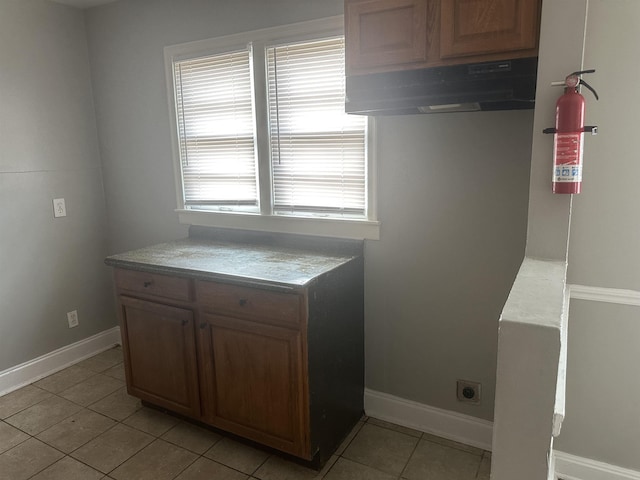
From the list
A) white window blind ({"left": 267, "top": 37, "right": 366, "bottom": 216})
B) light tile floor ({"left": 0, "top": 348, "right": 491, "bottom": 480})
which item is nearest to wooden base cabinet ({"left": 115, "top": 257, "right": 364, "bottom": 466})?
light tile floor ({"left": 0, "top": 348, "right": 491, "bottom": 480})

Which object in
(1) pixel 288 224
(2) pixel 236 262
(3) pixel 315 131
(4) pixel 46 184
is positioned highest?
(3) pixel 315 131

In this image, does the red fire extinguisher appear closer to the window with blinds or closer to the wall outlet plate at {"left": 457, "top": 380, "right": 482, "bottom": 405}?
the window with blinds

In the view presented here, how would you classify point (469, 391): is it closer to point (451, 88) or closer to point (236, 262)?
point (236, 262)

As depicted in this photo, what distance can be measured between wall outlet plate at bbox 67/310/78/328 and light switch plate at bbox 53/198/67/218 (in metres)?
0.73

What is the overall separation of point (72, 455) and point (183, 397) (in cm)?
60

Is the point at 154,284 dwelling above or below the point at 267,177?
below

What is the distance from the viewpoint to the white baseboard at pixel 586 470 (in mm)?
1935

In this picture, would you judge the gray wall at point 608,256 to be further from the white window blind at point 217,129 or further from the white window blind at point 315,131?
the white window blind at point 217,129

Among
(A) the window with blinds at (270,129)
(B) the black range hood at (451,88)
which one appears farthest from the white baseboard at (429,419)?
(B) the black range hood at (451,88)

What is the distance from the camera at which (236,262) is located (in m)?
2.33

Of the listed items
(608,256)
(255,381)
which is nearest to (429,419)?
(255,381)

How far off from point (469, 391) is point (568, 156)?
4.53ft

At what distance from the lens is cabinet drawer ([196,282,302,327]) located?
6.47 ft

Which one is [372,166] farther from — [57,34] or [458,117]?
[57,34]
